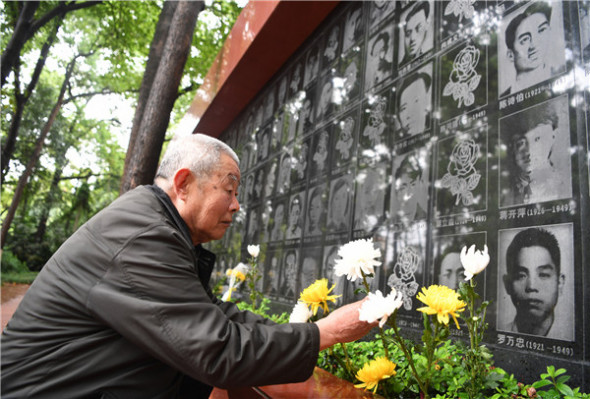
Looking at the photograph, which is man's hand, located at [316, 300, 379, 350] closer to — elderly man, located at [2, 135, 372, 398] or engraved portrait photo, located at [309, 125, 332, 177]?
elderly man, located at [2, 135, 372, 398]

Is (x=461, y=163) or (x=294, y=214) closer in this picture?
(x=461, y=163)

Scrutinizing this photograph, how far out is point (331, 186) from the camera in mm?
3633

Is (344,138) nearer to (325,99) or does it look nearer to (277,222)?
(325,99)

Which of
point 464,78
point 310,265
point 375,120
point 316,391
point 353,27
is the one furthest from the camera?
point 353,27

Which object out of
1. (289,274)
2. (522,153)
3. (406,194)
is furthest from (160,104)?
(522,153)

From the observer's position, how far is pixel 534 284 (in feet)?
5.68

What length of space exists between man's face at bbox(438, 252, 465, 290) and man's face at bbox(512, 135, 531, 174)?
1.79 feet

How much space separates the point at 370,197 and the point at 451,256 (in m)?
0.93

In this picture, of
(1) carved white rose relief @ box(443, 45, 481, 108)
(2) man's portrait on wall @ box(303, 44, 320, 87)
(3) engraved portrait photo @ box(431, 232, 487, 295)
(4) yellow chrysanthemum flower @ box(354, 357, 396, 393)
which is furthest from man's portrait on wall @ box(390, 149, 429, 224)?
(2) man's portrait on wall @ box(303, 44, 320, 87)

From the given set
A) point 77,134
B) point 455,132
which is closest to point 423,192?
point 455,132

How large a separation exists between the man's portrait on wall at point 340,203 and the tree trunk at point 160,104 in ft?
8.95

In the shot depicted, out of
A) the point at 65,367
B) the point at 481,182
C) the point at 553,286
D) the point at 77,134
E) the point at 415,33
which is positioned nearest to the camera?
the point at 65,367

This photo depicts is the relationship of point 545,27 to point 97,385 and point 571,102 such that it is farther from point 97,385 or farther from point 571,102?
point 97,385

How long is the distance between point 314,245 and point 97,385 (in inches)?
99.7
